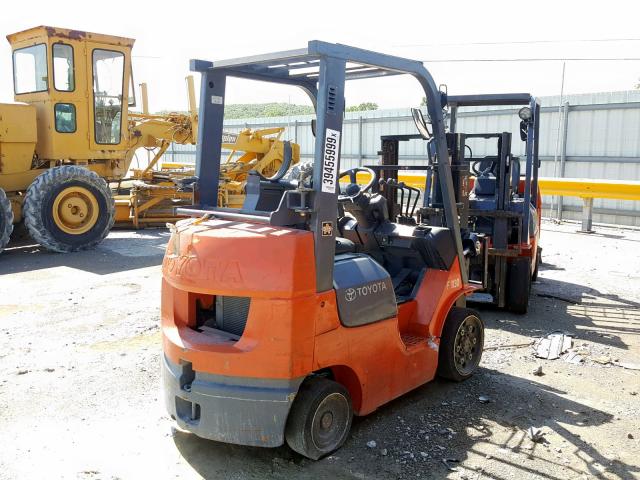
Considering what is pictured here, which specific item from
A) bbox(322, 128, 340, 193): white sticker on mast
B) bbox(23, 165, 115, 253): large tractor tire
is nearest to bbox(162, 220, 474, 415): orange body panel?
bbox(322, 128, 340, 193): white sticker on mast

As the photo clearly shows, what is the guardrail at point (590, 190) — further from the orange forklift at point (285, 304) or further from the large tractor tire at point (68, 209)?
the orange forklift at point (285, 304)

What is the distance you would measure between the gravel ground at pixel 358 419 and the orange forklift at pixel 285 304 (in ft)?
0.79

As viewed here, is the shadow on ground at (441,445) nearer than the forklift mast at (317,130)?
No

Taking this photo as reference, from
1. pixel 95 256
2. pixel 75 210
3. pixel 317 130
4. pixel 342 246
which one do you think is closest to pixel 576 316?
pixel 342 246

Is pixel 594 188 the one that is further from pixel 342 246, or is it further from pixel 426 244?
pixel 342 246

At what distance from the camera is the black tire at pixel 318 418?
356 cm

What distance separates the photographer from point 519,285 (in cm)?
699

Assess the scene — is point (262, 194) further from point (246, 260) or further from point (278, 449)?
point (278, 449)

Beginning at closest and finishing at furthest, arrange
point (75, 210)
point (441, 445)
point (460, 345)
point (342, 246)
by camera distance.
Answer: point (441, 445), point (342, 246), point (460, 345), point (75, 210)

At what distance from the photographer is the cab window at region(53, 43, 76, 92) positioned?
36.2 feet

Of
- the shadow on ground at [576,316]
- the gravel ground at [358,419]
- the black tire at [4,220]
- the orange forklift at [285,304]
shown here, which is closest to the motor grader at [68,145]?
the black tire at [4,220]

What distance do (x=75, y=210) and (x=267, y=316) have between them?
320 inches

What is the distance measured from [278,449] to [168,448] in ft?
2.20

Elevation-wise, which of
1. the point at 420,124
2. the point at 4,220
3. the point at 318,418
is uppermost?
the point at 420,124
